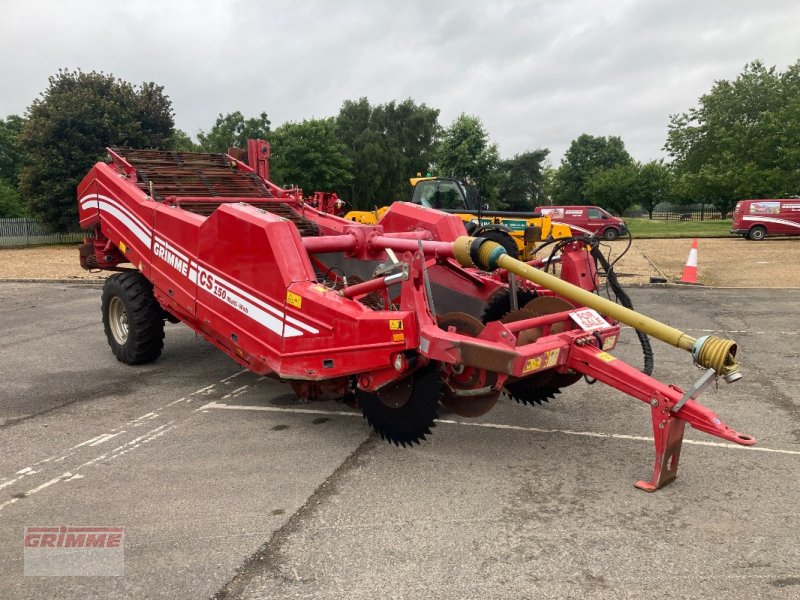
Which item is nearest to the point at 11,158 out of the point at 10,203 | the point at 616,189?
the point at 10,203

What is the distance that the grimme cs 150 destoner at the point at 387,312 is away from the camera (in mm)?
3729

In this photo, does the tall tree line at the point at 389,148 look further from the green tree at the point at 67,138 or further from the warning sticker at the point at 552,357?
the warning sticker at the point at 552,357

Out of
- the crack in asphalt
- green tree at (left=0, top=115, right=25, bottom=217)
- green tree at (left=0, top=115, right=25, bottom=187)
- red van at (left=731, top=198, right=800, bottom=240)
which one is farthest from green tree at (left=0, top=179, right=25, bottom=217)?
the crack in asphalt

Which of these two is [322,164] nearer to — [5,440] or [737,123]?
[737,123]

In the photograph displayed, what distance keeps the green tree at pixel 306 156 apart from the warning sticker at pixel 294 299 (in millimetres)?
34715

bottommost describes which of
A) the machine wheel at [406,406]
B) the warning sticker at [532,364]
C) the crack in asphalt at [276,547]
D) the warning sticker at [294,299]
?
the crack in asphalt at [276,547]

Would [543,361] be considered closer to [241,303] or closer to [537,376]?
[537,376]

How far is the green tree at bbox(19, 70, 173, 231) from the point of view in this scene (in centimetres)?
2480

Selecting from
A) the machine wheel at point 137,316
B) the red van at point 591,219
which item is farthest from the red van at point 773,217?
the machine wheel at point 137,316

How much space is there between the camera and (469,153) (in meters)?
38.1

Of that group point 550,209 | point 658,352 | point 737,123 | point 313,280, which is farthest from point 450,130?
point 313,280

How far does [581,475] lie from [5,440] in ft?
13.2

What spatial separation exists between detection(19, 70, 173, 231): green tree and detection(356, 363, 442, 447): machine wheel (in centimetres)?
2395

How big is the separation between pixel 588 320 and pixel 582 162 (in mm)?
73175
